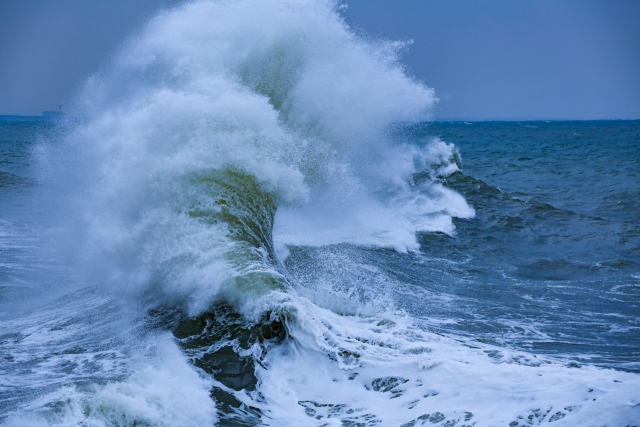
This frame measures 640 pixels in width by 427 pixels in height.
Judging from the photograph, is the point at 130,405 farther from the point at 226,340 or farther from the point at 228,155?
the point at 228,155

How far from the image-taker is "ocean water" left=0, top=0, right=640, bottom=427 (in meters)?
4.33

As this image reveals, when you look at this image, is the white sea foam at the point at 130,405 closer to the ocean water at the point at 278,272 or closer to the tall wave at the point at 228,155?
the ocean water at the point at 278,272

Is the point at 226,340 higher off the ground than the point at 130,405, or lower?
higher

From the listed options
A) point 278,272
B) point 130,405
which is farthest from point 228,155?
point 130,405

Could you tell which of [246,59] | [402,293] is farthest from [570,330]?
[246,59]

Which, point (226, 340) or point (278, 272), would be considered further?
point (278, 272)

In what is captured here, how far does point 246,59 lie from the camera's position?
9445 millimetres

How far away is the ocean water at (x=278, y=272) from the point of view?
4.33 metres

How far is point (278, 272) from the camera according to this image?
7.07 m

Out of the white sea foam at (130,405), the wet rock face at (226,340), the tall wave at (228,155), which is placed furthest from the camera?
the tall wave at (228,155)

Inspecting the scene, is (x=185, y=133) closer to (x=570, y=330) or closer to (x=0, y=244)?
(x=0, y=244)

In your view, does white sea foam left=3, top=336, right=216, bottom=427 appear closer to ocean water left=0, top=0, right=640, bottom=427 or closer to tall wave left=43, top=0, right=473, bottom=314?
ocean water left=0, top=0, right=640, bottom=427

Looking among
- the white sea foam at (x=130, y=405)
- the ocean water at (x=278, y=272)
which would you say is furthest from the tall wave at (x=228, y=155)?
the white sea foam at (x=130, y=405)

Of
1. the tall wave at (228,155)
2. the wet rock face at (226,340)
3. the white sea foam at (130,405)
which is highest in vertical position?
the tall wave at (228,155)
